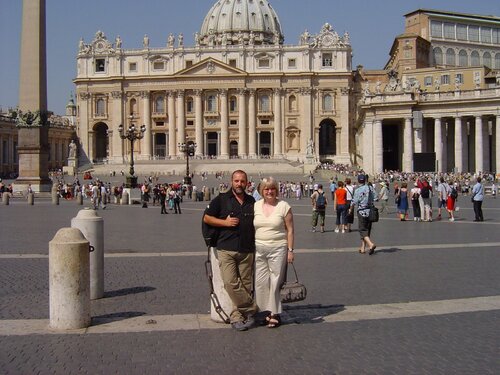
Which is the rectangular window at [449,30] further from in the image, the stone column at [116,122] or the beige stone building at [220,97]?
the stone column at [116,122]

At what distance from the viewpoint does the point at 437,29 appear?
7581 cm

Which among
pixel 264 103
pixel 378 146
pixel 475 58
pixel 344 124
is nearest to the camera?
pixel 378 146

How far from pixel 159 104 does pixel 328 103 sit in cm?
2192

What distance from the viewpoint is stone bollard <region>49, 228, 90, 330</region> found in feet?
21.2

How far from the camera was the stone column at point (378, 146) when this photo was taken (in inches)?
2009

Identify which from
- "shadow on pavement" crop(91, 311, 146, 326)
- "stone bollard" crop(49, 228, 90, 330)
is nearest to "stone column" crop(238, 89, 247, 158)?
"shadow on pavement" crop(91, 311, 146, 326)

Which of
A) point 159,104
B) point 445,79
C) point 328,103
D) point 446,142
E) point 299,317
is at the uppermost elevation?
point 159,104

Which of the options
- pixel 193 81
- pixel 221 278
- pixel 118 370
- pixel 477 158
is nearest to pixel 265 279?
pixel 221 278

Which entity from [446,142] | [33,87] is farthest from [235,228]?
[446,142]

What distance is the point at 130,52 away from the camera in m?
88.8

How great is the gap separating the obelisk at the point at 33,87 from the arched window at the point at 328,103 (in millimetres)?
57473

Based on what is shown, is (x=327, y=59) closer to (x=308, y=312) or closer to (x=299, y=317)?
(x=308, y=312)

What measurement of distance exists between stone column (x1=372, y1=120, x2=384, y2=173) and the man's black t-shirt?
149ft

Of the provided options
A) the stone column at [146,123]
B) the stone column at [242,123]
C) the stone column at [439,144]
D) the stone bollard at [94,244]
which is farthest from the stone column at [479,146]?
the stone column at [146,123]
